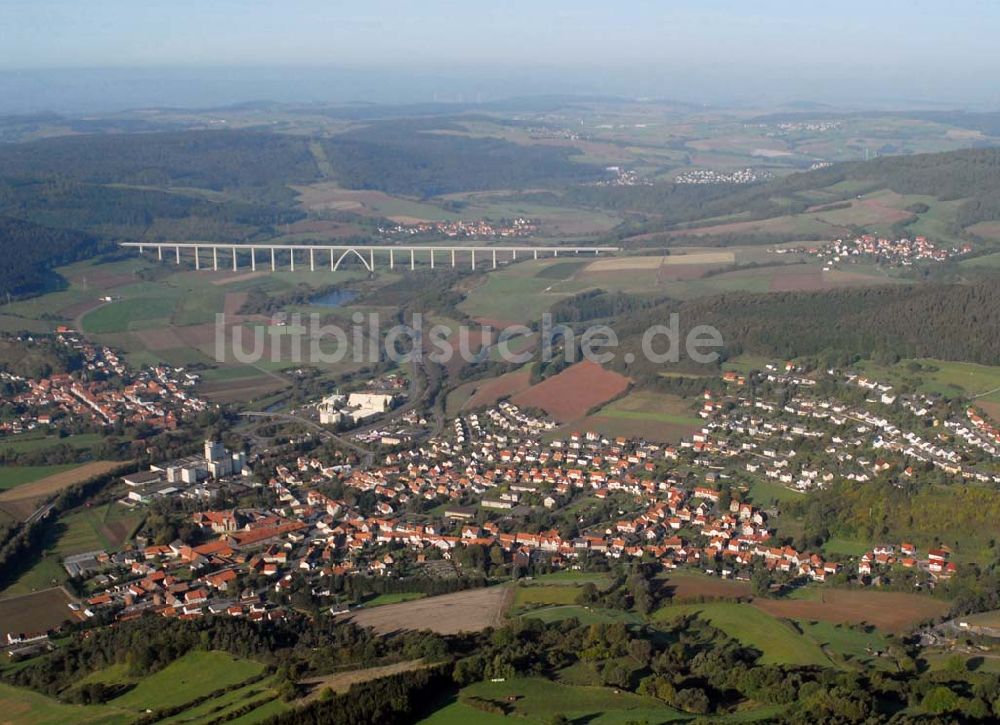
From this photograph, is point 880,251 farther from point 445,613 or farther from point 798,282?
point 445,613

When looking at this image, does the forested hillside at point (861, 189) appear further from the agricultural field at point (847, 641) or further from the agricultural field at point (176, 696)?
the agricultural field at point (176, 696)

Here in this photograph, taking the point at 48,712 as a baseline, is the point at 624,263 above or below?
above

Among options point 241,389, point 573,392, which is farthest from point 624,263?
point 241,389

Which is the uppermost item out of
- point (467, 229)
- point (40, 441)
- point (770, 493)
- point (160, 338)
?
point (770, 493)

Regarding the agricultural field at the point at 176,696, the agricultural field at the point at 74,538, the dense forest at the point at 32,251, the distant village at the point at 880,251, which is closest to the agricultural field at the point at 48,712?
the agricultural field at the point at 176,696

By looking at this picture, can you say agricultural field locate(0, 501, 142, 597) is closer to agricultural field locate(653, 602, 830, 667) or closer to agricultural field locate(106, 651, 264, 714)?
agricultural field locate(106, 651, 264, 714)


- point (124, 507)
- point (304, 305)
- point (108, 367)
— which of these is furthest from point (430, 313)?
point (124, 507)
